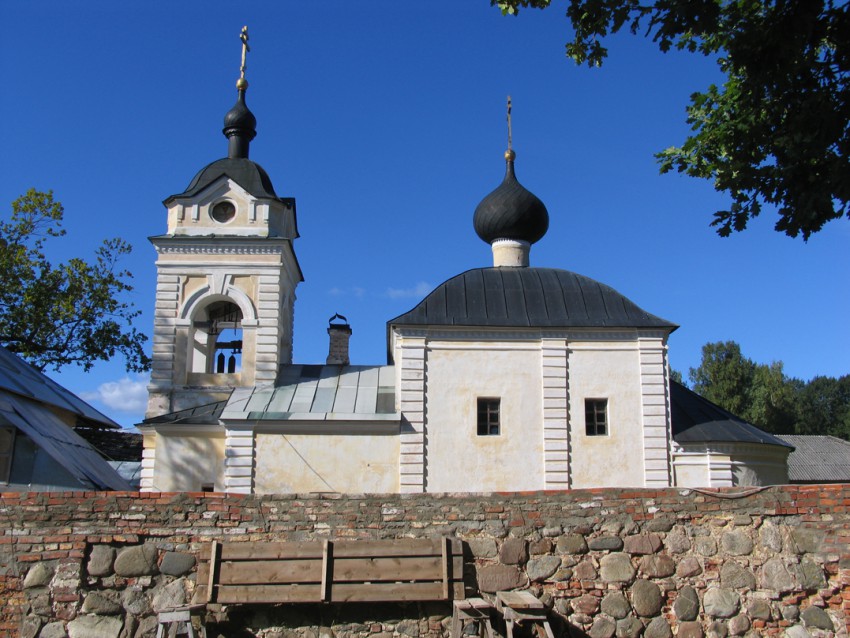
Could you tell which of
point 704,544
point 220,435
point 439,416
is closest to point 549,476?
point 439,416

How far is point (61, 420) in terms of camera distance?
54.2 ft

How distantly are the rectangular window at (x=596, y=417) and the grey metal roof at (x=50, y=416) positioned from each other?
351 inches

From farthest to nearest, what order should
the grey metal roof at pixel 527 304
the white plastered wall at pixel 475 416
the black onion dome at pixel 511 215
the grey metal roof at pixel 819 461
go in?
the grey metal roof at pixel 819 461, the black onion dome at pixel 511 215, the grey metal roof at pixel 527 304, the white plastered wall at pixel 475 416

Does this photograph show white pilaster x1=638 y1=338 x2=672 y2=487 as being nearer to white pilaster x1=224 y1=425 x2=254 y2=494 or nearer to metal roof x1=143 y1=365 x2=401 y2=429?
metal roof x1=143 y1=365 x2=401 y2=429

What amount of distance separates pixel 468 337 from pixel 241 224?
589cm

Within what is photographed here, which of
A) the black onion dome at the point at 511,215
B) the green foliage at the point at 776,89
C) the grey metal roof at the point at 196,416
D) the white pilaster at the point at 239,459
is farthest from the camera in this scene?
the black onion dome at the point at 511,215

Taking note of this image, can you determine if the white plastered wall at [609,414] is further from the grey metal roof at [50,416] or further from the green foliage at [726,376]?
the green foliage at [726,376]

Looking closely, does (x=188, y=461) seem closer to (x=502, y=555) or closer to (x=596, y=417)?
(x=596, y=417)

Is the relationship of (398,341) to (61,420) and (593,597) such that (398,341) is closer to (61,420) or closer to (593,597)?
(61,420)

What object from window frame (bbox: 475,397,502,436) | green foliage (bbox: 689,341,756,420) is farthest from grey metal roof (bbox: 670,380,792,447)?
green foliage (bbox: 689,341,756,420)

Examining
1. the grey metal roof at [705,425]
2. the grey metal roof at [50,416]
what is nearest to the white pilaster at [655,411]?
the grey metal roof at [705,425]

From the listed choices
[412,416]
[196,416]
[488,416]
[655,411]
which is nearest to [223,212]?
[196,416]

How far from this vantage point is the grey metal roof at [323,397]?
52.6 feet

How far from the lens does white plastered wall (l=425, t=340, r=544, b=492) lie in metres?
16.0
